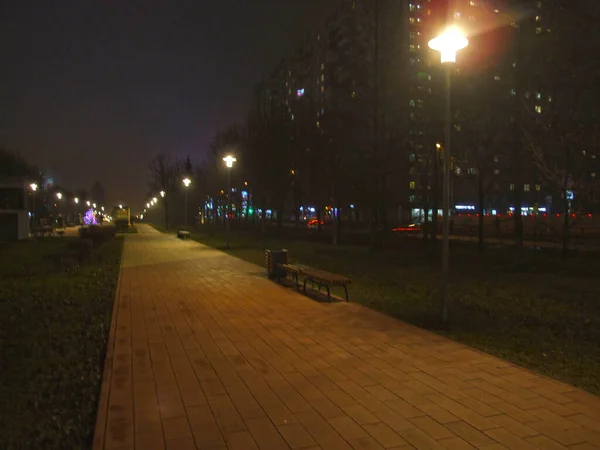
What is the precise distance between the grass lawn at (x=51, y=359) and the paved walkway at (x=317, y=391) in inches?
9.2

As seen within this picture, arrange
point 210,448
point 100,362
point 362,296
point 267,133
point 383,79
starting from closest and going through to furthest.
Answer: point 210,448 → point 100,362 → point 362,296 → point 383,79 → point 267,133

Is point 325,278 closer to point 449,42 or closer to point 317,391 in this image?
point 449,42

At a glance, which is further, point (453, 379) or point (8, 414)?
point (453, 379)

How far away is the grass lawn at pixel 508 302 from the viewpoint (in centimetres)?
727

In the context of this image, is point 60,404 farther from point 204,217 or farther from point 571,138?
point 204,217

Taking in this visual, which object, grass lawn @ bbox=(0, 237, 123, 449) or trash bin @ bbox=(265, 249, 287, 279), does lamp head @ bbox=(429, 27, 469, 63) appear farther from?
trash bin @ bbox=(265, 249, 287, 279)

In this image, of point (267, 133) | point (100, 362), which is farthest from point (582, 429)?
point (267, 133)

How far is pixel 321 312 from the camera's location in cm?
998

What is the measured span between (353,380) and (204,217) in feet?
287

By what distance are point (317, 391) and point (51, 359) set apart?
357 cm

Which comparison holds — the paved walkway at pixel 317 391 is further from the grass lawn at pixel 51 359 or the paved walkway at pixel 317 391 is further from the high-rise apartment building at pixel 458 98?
the high-rise apartment building at pixel 458 98

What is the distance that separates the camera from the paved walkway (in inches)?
175

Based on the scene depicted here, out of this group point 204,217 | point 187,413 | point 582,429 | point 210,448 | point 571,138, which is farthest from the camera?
point 204,217

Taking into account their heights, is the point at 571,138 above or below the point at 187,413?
above
